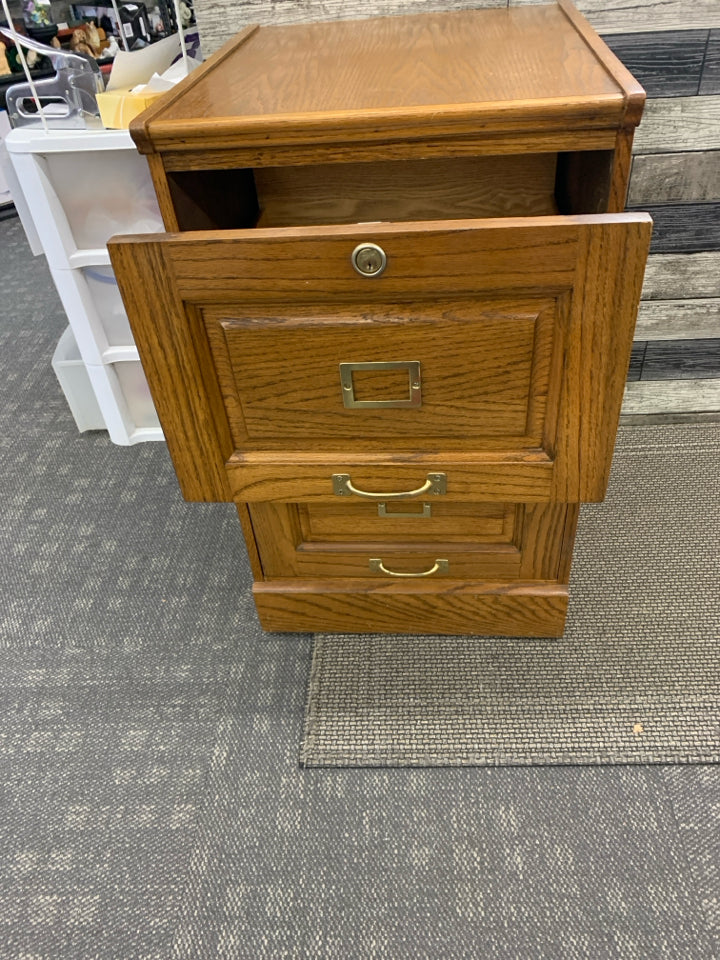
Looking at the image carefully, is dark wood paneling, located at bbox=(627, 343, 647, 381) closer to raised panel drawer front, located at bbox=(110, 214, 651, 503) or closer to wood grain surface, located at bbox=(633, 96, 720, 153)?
Result: wood grain surface, located at bbox=(633, 96, 720, 153)

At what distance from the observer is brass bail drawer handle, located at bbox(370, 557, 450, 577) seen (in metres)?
0.85

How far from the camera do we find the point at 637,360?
119 centimetres

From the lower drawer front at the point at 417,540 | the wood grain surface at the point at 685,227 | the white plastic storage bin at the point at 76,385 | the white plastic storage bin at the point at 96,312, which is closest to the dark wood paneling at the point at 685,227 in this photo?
the wood grain surface at the point at 685,227

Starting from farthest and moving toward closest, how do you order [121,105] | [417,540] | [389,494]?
[121,105]
[417,540]
[389,494]

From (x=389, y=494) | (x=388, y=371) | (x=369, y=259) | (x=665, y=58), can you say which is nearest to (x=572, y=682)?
(x=389, y=494)

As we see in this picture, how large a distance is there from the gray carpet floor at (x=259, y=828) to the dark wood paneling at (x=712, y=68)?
851mm

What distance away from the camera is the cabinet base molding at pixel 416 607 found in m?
0.86

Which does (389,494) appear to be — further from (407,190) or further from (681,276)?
(681,276)

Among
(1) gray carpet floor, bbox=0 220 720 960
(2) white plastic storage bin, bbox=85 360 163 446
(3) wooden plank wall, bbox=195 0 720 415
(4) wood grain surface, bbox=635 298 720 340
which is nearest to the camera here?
(1) gray carpet floor, bbox=0 220 720 960

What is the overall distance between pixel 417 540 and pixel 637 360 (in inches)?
23.2

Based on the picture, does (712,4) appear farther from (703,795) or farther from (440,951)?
(440,951)

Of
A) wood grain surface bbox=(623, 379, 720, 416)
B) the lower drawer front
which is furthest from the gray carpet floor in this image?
wood grain surface bbox=(623, 379, 720, 416)

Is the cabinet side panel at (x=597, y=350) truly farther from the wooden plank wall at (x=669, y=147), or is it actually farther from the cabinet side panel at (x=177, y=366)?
the wooden plank wall at (x=669, y=147)

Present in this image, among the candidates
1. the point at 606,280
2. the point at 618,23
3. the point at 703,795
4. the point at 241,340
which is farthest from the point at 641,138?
the point at 703,795
